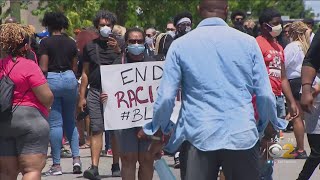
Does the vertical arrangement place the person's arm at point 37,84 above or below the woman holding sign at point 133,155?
above

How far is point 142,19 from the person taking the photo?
88.4ft

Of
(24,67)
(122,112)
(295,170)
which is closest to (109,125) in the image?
(122,112)

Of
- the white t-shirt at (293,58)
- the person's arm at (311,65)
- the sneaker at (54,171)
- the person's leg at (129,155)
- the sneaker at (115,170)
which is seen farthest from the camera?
the white t-shirt at (293,58)

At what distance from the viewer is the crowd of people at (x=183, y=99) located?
545 cm

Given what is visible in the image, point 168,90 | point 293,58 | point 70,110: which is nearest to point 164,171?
point 168,90

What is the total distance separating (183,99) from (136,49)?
2.92 meters

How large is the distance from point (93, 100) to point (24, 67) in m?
2.81

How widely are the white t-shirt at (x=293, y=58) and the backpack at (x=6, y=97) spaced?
657 cm

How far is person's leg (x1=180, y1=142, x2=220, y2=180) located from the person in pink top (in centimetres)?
213

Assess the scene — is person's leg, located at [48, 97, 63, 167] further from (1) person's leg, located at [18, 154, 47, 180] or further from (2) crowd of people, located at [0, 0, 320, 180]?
(1) person's leg, located at [18, 154, 47, 180]

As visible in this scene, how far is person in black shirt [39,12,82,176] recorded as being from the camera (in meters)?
10.7

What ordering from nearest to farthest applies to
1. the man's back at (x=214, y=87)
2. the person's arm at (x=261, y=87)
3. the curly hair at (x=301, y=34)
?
the man's back at (x=214, y=87)
the person's arm at (x=261, y=87)
the curly hair at (x=301, y=34)

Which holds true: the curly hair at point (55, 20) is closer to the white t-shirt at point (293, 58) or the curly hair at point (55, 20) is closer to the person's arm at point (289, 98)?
the person's arm at point (289, 98)

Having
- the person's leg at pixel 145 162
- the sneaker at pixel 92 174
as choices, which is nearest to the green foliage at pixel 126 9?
the sneaker at pixel 92 174
